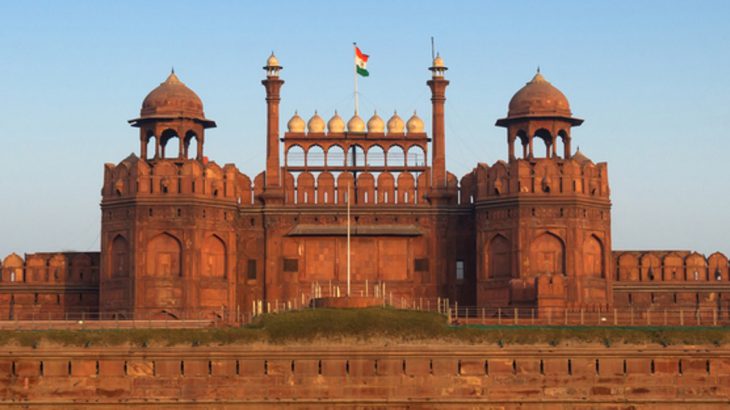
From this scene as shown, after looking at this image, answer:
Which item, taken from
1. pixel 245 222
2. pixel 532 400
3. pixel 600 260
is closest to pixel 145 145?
pixel 245 222

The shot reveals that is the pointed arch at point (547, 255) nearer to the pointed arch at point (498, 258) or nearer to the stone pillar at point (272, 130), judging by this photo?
the pointed arch at point (498, 258)

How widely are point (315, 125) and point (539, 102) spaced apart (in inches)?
493

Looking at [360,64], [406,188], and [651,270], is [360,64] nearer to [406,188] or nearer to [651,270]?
[406,188]

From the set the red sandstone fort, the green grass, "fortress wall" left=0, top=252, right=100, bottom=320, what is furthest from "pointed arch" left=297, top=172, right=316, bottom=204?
the green grass

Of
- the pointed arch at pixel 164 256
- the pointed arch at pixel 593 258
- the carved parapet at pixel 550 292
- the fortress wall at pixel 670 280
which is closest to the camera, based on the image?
the carved parapet at pixel 550 292

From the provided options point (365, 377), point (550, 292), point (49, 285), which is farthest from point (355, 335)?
point (49, 285)

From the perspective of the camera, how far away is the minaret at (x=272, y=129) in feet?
270

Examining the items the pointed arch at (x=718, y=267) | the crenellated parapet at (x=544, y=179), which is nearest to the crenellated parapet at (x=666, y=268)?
the pointed arch at (x=718, y=267)

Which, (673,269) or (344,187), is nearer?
(344,187)

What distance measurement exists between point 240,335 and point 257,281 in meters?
21.7

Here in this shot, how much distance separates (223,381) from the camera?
58688 mm

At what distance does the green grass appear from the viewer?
59906mm

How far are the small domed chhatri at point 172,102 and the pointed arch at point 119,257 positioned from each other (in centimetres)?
706

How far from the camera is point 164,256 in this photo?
7762 cm
